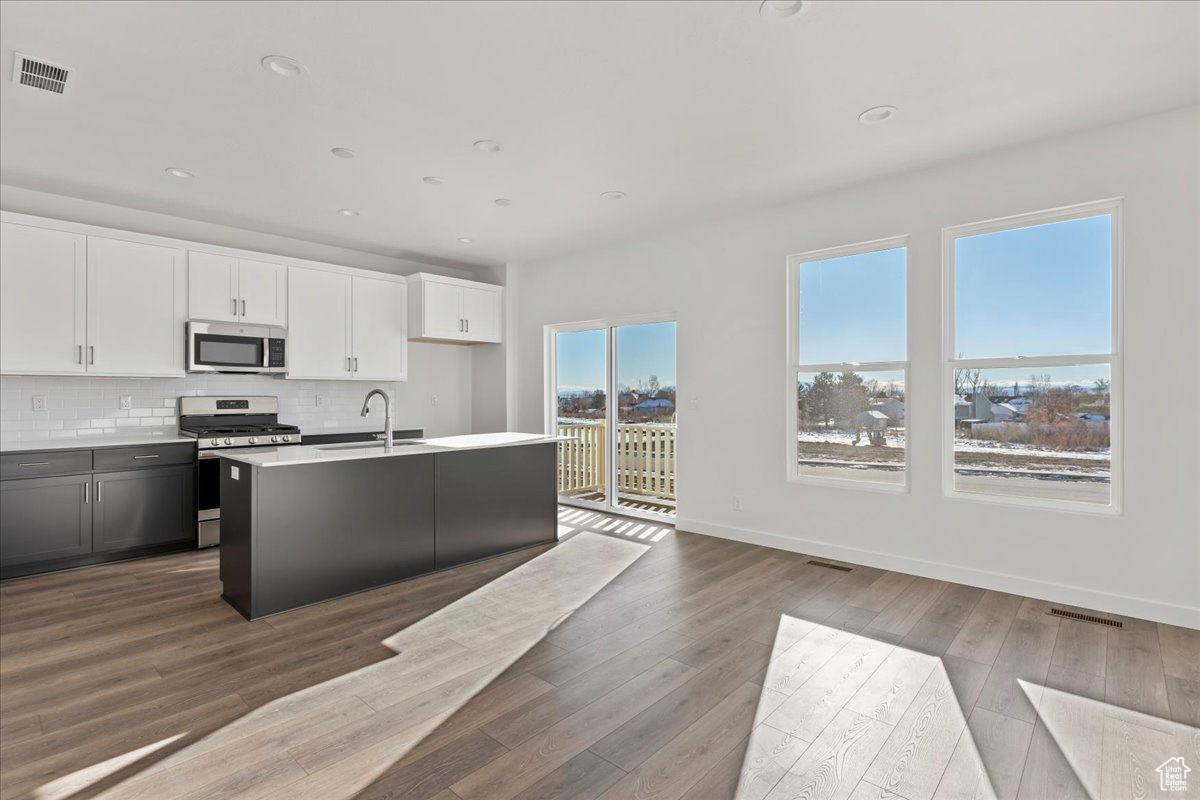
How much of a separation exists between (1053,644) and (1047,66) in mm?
2761

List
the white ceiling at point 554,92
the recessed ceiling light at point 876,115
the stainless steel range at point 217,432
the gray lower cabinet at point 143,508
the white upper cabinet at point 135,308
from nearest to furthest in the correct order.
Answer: the white ceiling at point 554,92
the recessed ceiling light at point 876,115
the gray lower cabinet at point 143,508
the white upper cabinet at point 135,308
the stainless steel range at point 217,432

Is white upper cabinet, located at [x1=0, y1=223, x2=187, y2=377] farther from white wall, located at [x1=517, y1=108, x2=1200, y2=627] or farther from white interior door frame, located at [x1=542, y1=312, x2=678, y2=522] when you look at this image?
white wall, located at [x1=517, y1=108, x2=1200, y2=627]

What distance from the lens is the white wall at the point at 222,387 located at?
14.7ft

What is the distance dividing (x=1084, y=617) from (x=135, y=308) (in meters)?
6.72

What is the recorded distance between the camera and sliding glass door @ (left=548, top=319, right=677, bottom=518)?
5.79 meters

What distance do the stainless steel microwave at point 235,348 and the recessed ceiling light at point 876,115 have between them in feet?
16.1

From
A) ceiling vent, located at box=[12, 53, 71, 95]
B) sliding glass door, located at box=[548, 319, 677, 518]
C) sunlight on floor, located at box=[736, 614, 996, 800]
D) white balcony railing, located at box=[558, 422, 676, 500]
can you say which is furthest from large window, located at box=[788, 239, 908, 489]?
ceiling vent, located at box=[12, 53, 71, 95]

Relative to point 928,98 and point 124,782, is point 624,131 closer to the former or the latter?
point 928,98

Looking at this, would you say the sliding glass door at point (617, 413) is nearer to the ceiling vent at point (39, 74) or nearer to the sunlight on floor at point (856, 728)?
the sunlight on floor at point (856, 728)

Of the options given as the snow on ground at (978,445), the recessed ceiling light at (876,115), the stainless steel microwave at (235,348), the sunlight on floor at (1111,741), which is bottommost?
the sunlight on floor at (1111,741)

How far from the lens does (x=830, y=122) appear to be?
329 cm

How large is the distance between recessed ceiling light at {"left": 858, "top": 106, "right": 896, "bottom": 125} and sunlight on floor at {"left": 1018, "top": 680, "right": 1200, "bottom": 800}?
2.85 m

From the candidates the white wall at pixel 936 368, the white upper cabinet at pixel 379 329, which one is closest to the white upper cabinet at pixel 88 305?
the white upper cabinet at pixel 379 329

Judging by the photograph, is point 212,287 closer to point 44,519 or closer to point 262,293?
point 262,293
